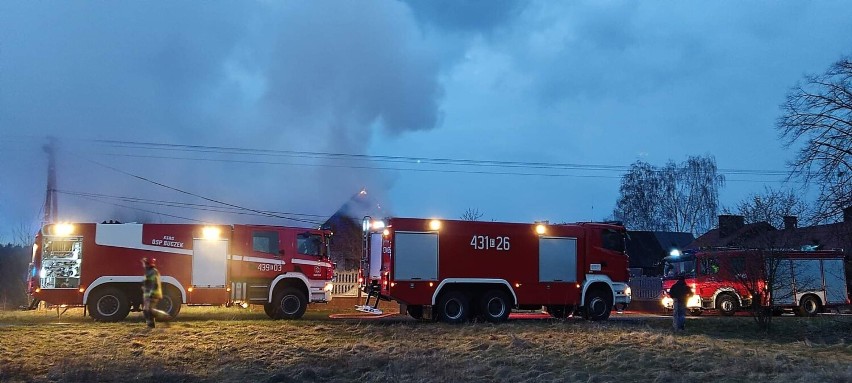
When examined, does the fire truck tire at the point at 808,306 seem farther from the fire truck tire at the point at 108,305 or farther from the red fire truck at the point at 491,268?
the fire truck tire at the point at 108,305

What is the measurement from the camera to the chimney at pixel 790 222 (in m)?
18.7

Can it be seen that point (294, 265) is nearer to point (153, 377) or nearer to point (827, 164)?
point (153, 377)

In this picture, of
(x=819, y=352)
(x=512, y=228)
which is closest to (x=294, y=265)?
(x=512, y=228)

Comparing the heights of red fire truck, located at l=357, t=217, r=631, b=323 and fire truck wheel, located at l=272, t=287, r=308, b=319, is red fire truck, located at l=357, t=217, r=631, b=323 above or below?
above

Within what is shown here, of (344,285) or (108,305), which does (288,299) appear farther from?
(344,285)

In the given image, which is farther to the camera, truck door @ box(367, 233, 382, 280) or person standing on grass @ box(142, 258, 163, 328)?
truck door @ box(367, 233, 382, 280)

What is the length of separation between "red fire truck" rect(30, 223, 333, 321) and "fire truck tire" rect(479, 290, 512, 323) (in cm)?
443

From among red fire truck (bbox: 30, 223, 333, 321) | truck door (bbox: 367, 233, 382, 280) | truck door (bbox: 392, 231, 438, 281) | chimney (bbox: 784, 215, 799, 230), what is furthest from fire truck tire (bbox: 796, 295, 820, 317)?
red fire truck (bbox: 30, 223, 333, 321)

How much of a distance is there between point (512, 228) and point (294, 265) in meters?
6.25

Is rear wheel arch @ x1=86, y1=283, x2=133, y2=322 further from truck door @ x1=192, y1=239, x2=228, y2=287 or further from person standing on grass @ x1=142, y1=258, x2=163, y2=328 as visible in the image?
person standing on grass @ x1=142, y1=258, x2=163, y2=328

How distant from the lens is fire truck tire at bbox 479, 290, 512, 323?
61.3 feet

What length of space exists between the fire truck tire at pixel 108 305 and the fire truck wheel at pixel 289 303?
3886mm

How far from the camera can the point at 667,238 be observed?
47.9 metres

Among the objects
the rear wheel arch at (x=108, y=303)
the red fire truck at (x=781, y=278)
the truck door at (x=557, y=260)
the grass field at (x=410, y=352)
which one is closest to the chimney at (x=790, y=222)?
the red fire truck at (x=781, y=278)
